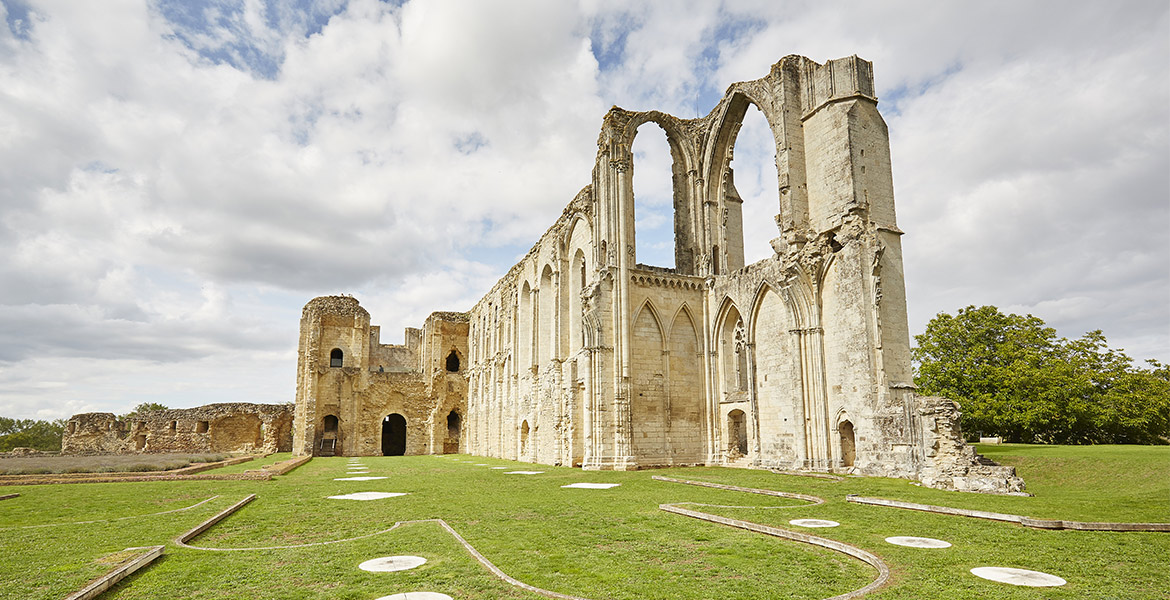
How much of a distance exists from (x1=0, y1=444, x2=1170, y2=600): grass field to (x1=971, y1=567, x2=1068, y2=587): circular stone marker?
0.10 meters

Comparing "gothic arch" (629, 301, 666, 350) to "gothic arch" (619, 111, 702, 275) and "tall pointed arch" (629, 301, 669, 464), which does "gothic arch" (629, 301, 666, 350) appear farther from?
"gothic arch" (619, 111, 702, 275)

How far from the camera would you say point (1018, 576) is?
180 inches

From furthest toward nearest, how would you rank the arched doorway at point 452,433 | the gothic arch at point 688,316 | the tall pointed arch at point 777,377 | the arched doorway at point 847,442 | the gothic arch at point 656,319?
1. the arched doorway at point 452,433
2. the gothic arch at point 688,316
3. the gothic arch at point 656,319
4. the tall pointed arch at point 777,377
5. the arched doorway at point 847,442

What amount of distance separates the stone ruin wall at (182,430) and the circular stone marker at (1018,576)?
3815 centimetres

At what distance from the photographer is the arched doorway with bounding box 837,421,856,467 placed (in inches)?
616

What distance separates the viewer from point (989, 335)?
26125mm

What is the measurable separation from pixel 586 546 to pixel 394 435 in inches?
1482

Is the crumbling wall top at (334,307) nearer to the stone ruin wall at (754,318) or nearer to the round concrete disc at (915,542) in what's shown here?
the stone ruin wall at (754,318)

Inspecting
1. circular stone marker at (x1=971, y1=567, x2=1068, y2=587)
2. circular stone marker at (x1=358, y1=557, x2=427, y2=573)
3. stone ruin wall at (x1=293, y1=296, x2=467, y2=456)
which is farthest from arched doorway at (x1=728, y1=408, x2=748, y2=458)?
stone ruin wall at (x1=293, y1=296, x2=467, y2=456)

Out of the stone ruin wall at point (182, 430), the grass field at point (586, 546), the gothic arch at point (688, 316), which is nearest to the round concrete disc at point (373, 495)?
the grass field at point (586, 546)

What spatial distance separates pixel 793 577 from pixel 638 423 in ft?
50.8

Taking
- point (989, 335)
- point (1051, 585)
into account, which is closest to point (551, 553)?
point (1051, 585)

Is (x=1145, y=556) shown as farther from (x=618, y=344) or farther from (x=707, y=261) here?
(x=707, y=261)

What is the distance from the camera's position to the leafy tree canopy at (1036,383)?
75.6 ft
